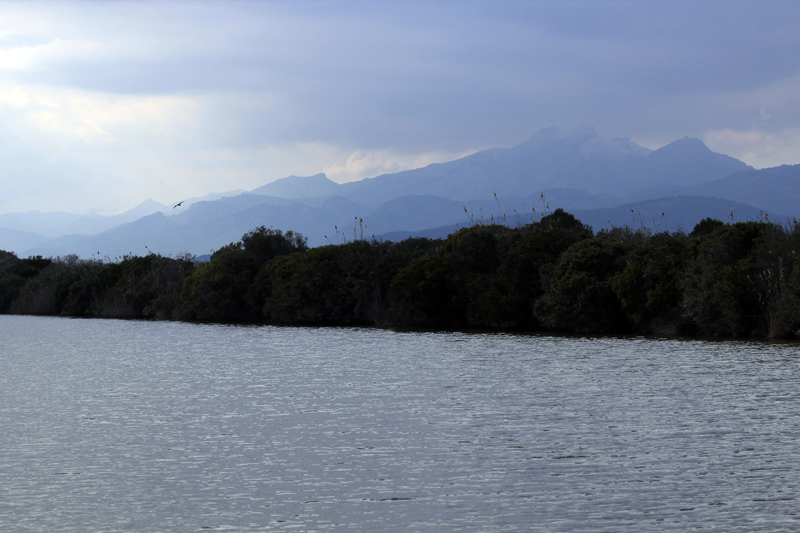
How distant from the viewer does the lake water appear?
445 inches

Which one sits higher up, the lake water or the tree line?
the tree line

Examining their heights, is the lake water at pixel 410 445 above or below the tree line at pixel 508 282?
below

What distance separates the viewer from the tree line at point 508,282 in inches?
1581

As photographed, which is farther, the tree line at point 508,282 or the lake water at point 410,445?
the tree line at point 508,282

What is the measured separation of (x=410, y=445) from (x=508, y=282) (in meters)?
37.0

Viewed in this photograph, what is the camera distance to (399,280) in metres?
56.9

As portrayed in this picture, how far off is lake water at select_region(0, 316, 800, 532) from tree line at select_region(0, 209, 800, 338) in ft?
27.7

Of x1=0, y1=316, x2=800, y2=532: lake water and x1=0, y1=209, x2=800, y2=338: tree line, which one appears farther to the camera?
x1=0, y1=209, x2=800, y2=338: tree line

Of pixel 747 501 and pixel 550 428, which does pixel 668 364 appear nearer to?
pixel 550 428

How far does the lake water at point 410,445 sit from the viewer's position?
11297mm

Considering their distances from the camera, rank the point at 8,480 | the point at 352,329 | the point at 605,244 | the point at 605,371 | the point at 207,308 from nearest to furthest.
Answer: the point at 8,480 → the point at 605,371 → the point at 605,244 → the point at 352,329 → the point at 207,308

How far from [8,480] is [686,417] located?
1470 centimetres

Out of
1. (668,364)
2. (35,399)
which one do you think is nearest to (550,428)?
(668,364)

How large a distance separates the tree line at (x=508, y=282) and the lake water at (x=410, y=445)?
27.7ft
